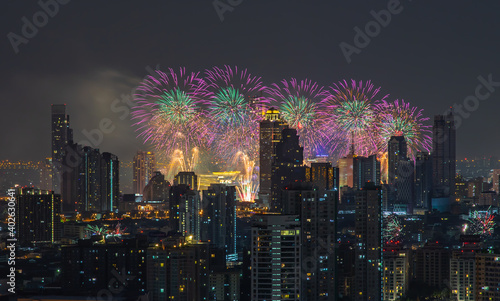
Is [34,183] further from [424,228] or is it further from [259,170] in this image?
[424,228]

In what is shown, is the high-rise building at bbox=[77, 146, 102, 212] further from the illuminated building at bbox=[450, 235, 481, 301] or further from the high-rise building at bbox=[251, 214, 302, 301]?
the high-rise building at bbox=[251, 214, 302, 301]

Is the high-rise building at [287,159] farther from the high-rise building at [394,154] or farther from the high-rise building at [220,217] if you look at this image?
the high-rise building at [394,154]

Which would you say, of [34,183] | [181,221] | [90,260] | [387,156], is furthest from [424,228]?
[90,260]

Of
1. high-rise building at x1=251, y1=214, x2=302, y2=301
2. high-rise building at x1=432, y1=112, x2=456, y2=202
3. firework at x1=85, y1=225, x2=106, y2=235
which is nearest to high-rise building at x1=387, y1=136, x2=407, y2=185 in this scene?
high-rise building at x1=432, y1=112, x2=456, y2=202

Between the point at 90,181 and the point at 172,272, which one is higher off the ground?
the point at 90,181

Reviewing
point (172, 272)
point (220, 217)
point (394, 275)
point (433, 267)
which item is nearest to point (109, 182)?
point (220, 217)

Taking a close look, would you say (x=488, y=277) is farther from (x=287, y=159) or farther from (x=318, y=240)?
(x=287, y=159)
